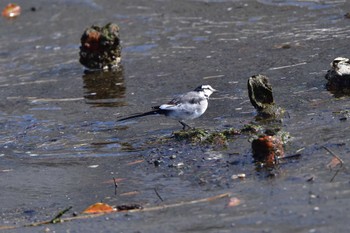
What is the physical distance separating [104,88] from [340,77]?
3.17 metres

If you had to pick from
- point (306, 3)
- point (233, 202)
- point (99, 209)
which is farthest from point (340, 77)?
point (306, 3)

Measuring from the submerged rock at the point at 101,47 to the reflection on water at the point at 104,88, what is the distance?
0.48 feet

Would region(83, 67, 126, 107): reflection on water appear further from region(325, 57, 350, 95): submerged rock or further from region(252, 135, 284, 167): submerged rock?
region(252, 135, 284, 167): submerged rock

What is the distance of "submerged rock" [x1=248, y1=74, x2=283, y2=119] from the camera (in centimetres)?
792

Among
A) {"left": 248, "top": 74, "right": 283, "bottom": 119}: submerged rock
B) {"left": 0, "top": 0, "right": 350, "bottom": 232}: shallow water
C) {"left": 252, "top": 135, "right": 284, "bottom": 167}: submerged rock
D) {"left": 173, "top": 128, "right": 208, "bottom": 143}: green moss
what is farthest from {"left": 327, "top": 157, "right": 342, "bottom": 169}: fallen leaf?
{"left": 248, "top": 74, "right": 283, "bottom": 119}: submerged rock

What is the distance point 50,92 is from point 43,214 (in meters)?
4.19

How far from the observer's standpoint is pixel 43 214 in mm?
6262

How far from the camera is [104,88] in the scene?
10273 millimetres

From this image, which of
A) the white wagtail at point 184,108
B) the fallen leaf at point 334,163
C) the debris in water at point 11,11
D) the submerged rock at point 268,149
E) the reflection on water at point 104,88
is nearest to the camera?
the fallen leaf at point 334,163

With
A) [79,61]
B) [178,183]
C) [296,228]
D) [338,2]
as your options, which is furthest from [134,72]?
[296,228]

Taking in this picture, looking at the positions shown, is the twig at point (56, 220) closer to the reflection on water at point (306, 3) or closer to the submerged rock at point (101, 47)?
the submerged rock at point (101, 47)

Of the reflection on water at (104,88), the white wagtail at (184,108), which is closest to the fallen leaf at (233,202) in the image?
the white wagtail at (184,108)

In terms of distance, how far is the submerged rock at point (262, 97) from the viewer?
7.92 m

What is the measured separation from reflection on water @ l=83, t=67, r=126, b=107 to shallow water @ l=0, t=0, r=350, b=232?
0.08 ft
